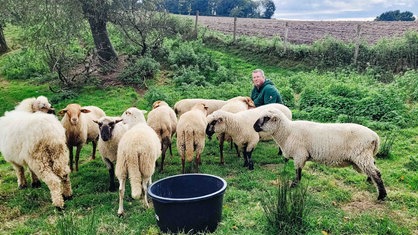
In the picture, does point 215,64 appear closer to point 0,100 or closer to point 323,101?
point 323,101

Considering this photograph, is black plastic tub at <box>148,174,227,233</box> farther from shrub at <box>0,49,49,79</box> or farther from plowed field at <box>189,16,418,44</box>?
plowed field at <box>189,16,418,44</box>

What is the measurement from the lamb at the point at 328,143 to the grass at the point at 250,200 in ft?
1.55

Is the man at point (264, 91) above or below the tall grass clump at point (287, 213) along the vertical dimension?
above

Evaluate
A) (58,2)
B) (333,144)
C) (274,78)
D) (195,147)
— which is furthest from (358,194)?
(58,2)

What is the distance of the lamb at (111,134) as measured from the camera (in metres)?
7.39

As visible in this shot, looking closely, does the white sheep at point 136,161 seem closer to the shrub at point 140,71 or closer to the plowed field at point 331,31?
the shrub at point 140,71

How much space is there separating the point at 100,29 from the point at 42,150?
1188 cm

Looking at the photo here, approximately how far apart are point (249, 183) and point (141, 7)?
40.9 feet

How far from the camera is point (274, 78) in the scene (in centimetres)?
1681

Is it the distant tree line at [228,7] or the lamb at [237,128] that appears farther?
the distant tree line at [228,7]

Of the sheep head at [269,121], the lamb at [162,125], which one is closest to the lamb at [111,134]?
the lamb at [162,125]

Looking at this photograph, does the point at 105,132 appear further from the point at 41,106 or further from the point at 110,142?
the point at 41,106

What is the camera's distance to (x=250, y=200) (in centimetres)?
691

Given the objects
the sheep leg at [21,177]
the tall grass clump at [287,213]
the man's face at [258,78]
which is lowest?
the sheep leg at [21,177]
